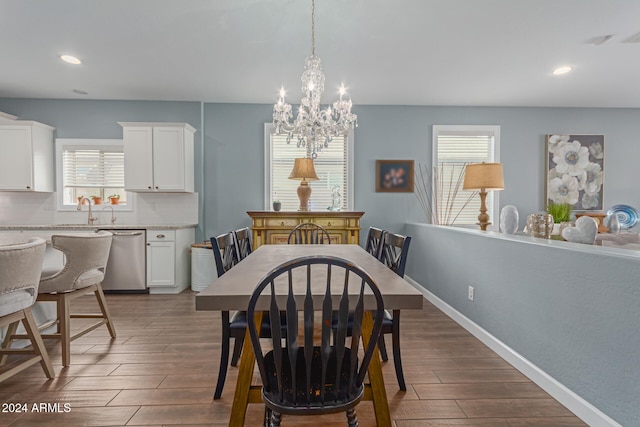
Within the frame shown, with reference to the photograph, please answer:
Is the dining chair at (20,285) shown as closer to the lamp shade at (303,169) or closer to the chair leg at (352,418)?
the chair leg at (352,418)

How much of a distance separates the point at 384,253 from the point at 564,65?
9.79ft

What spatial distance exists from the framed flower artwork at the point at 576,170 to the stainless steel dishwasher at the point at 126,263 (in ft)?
18.2

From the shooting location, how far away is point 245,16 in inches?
99.9

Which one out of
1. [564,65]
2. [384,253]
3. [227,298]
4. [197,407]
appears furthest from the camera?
[564,65]

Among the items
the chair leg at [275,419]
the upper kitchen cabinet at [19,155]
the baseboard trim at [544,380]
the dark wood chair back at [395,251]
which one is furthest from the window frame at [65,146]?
the baseboard trim at [544,380]

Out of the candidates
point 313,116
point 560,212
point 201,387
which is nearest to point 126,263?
point 201,387

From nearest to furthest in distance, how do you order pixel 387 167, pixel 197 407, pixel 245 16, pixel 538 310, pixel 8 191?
pixel 197 407 < pixel 538 310 < pixel 245 16 < pixel 8 191 < pixel 387 167

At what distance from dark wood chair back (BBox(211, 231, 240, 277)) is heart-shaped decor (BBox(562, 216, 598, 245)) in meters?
2.18

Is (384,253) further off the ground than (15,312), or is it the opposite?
(384,253)

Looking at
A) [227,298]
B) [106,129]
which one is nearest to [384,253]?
[227,298]

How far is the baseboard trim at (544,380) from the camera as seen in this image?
5.19 feet

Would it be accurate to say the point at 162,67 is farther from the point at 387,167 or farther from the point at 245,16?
the point at 387,167

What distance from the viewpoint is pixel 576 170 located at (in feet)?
15.5

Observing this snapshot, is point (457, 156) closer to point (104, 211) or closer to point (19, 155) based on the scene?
point (104, 211)
